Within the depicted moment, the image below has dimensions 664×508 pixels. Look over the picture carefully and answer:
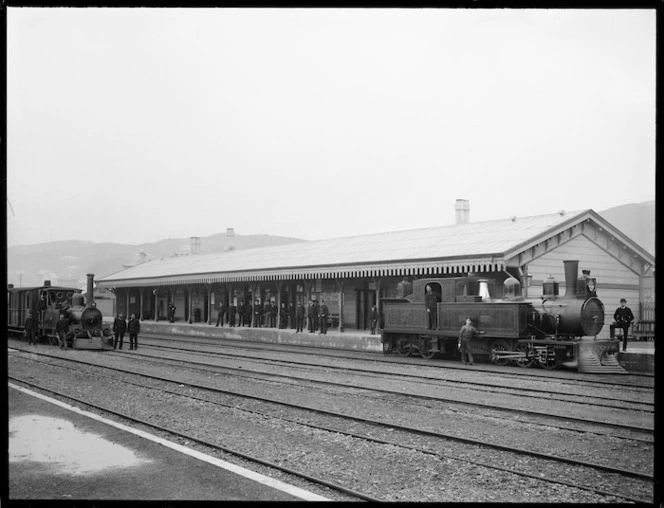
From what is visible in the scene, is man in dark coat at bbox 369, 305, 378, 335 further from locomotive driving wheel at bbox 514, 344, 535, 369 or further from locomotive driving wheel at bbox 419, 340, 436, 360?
locomotive driving wheel at bbox 514, 344, 535, 369

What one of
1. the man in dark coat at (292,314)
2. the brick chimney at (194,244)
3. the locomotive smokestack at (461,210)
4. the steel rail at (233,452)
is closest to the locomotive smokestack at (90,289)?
the man in dark coat at (292,314)

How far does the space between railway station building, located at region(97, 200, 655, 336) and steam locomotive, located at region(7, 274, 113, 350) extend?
567cm

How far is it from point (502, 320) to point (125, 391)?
29.4 ft

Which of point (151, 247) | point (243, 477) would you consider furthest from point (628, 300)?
point (151, 247)

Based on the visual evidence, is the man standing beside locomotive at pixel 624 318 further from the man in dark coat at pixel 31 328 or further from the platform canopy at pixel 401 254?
the man in dark coat at pixel 31 328

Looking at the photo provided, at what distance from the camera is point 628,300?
19.0 metres

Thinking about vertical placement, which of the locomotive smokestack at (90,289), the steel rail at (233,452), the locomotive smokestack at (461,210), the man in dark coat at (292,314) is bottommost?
the steel rail at (233,452)

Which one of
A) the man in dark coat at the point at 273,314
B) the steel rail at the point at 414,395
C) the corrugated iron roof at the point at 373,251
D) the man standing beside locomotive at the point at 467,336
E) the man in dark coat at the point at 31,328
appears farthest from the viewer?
the man in dark coat at the point at 273,314

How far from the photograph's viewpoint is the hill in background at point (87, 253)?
263 inches

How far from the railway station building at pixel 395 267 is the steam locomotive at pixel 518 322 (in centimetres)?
100

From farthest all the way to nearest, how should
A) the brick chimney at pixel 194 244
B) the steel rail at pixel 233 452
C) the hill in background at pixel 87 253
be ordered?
the brick chimney at pixel 194 244
the hill in background at pixel 87 253
the steel rail at pixel 233 452

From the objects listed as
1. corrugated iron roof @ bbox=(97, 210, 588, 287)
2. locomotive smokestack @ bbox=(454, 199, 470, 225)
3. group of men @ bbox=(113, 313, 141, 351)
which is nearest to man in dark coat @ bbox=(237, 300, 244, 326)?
corrugated iron roof @ bbox=(97, 210, 588, 287)

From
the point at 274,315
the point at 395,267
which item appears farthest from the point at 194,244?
the point at 395,267

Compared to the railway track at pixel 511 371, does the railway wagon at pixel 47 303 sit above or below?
above
